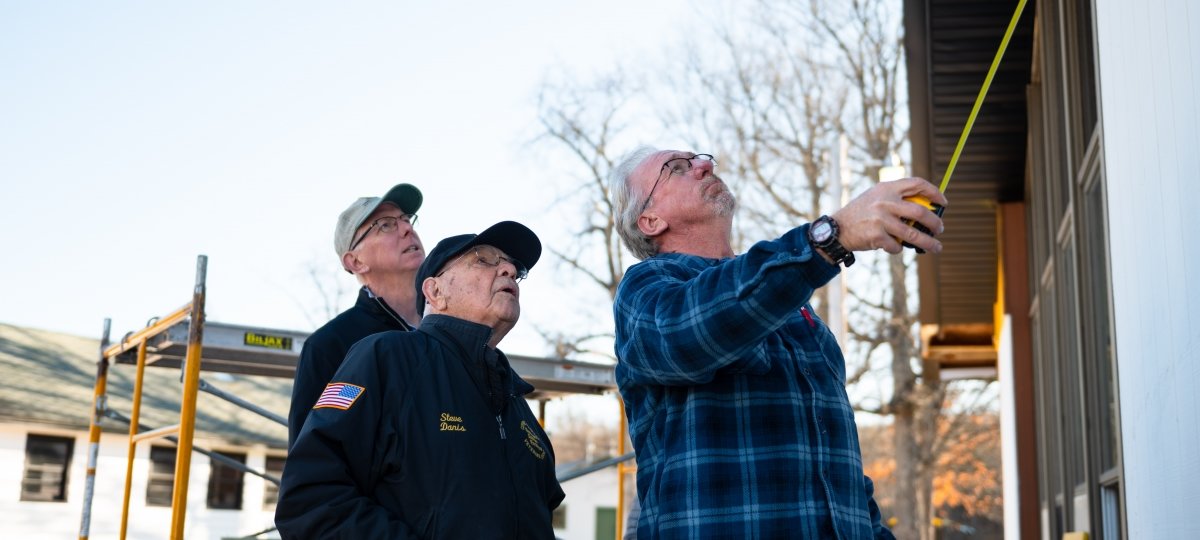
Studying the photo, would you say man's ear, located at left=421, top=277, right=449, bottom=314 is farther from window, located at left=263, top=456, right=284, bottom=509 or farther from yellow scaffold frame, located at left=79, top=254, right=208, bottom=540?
window, located at left=263, top=456, right=284, bottom=509

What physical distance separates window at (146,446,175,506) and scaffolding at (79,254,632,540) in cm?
1672

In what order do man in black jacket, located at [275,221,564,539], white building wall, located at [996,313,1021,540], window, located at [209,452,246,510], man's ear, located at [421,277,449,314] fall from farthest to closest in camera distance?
window, located at [209,452,246,510] < white building wall, located at [996,313,1021,540] < man's ear, located at [421,277,449,314] < man in black jacket, located at [275,221,564,539]

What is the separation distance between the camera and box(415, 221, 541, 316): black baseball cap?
10.5ft

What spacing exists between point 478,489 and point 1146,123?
205cm

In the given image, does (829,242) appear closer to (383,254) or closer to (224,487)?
→ (383,254)

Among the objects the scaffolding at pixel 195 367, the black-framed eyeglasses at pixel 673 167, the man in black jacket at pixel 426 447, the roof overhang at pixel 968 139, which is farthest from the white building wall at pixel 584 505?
the black-framed eyeglasses at pixel 673 167

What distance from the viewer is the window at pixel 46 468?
73.5 ft

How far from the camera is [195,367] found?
6.17 m

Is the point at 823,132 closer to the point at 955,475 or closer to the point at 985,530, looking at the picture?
the point at 955,475

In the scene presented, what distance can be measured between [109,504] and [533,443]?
23.3 metres

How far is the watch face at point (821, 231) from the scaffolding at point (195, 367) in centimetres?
468

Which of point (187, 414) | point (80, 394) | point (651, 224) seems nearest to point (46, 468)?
point (80, 394)

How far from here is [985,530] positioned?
46.2m

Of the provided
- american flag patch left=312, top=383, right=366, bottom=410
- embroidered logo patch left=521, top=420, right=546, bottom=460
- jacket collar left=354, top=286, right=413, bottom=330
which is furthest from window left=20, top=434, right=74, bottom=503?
american flag patch left=312, top=383, right=366, bottom=410
